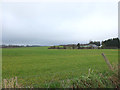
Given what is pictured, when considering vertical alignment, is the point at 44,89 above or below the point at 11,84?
below

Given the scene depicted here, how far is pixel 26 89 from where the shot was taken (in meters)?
1.77

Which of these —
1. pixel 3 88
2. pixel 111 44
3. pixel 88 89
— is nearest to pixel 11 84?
pixel 3 88

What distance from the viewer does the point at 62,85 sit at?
6.35ft

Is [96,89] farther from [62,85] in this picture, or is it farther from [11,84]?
[11,84]

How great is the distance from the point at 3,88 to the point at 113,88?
2166 millimetres

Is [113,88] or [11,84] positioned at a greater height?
[11,84]

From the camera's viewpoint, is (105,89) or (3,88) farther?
Result: (105,89)

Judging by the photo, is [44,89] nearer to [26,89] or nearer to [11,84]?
[26,89]

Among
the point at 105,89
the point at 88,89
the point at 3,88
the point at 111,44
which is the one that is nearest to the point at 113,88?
the point at 105,89

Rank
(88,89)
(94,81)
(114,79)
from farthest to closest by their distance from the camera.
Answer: (114,79), (94,81), (88,89)

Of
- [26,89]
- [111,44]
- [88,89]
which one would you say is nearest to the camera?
[26,89]

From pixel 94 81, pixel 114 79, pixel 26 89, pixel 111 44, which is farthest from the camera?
pixel 111 44

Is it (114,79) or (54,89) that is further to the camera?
(114,79)

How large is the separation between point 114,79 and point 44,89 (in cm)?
175
